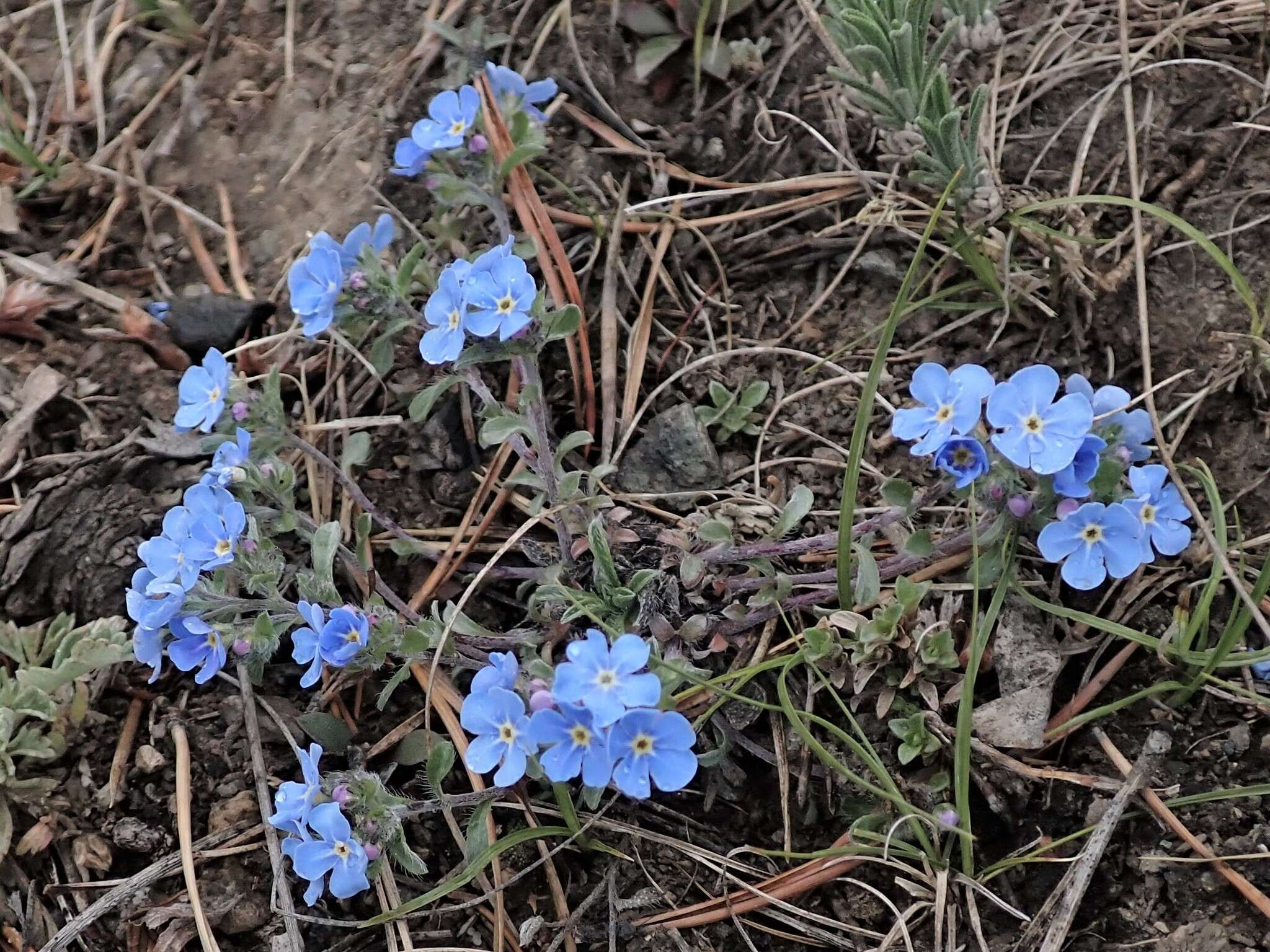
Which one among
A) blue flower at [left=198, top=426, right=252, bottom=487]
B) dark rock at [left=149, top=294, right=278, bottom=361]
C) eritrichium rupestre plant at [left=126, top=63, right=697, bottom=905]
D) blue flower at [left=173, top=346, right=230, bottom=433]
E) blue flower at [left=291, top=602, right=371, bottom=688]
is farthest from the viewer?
dark rock at [left=149, top=294, right=278, bottom=361]

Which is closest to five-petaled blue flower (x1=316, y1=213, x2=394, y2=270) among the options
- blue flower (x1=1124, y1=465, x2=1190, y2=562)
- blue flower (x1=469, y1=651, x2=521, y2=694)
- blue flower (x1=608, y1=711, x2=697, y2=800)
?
blue flower (x1=469, y1=651, x2=521, y2=694)

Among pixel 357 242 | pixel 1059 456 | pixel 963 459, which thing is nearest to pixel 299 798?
pixel 357 242

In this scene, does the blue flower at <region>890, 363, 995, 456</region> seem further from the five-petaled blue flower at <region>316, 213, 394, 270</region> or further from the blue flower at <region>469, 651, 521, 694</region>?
the five-petaled blue flower at <region>316, 213, 394, 270</region>

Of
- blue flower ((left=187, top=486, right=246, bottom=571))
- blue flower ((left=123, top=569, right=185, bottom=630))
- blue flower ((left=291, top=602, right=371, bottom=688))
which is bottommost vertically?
blue flower ((left=291, top=602, right=371, bottom=688))

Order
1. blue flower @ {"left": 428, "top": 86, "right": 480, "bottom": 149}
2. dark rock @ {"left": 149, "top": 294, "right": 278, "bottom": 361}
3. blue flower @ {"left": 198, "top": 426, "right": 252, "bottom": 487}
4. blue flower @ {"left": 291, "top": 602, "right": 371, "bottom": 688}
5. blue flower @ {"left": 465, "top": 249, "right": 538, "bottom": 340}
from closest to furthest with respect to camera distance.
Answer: blue flower @ {"left": 291, "top": 602, "right": 371, "bottom": 688} < blue flower @ {"left": 465, "top": 249, "right": 538, "bottom": 340} < blue flower @ {"left": 198, "top": 426, "right": 252, "bottom": 487} < blue flower @ {"left": 428, "top": 86, "right": 480, "bottom": 149} < dark rock @ {"left": 149, "top": 294, "right": 278, "bottom": 361}

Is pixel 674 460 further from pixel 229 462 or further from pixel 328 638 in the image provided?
pixel 229 462

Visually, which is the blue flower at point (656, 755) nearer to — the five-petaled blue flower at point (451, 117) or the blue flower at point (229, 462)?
the blue flower at point (229, 462)

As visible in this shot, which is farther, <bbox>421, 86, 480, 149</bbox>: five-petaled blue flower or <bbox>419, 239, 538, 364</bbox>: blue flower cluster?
<bbox>421, 86, 480, 149</bbox>: five-petaled blue flower

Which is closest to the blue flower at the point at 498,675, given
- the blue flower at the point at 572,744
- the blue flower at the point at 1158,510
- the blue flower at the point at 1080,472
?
the blue flower at the point at 572,744
